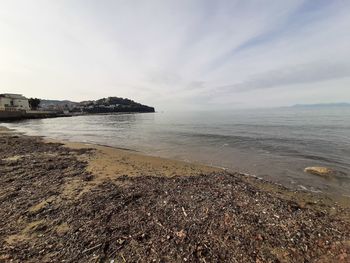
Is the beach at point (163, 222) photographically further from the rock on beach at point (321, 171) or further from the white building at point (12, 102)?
the white building at point (12, 102)

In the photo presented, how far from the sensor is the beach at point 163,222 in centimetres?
448

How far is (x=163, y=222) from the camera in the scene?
564cm

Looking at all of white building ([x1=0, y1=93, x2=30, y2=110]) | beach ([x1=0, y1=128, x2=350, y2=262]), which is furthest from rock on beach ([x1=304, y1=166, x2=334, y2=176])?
white building ([x1=0, y1=93, x2=30, y2=110])

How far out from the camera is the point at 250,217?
590cm

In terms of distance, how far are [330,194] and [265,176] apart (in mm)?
3285

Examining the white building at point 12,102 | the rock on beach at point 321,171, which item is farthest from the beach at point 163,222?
the white building at point 12,102

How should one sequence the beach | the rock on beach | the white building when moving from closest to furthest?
the beach < the rock on beach < the white building

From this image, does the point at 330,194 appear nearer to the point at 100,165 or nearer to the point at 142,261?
the point at 142,261

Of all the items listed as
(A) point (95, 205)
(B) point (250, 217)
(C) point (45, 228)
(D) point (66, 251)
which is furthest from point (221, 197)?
(C) point (45, 228)

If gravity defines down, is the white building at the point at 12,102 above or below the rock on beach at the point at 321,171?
above

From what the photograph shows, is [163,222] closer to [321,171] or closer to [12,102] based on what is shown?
[321,171]

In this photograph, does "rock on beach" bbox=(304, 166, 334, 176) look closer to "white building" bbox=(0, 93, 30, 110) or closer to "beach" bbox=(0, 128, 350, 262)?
"beach" bbox=(0, 128, 350, 262)

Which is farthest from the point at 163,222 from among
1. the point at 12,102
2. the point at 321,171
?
the point at 12,102

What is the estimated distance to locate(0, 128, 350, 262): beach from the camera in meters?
4.48
